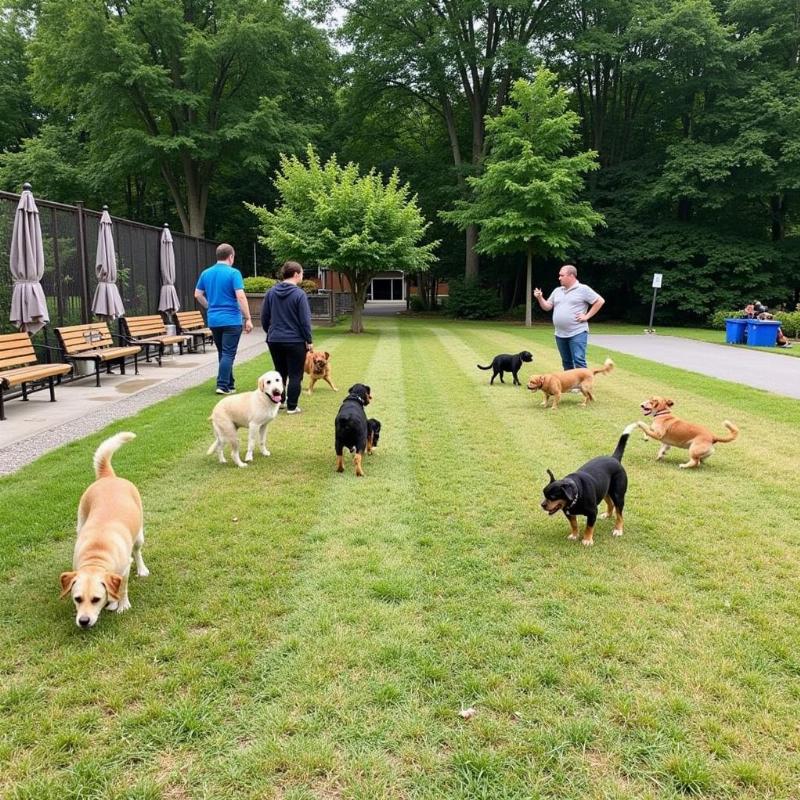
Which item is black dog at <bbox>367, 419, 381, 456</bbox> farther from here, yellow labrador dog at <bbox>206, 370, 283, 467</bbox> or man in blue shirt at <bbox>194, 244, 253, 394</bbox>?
man in blue shirt at <bbox>194, 244, 253, 394</bbox>

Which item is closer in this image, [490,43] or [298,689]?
[298,689]

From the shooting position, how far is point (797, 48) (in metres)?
28.7

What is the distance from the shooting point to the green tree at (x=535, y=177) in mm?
24000

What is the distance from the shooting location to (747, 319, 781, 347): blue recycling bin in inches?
772

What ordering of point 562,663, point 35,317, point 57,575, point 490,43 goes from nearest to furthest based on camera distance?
point 562,663
point 57,575
point 35,317
point 490,43

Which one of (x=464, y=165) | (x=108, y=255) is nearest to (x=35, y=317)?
(x=108, y=255)

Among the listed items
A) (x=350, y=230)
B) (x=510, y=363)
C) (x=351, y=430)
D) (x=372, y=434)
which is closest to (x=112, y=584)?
(x=351, y=430)

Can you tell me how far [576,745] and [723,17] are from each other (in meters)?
36.1

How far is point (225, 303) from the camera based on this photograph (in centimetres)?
907

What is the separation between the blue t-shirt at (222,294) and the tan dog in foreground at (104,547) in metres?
5.54

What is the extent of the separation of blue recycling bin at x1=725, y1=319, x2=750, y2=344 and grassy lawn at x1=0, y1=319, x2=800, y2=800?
55.4ft

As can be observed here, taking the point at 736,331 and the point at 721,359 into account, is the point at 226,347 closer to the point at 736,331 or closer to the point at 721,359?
the point at 721,359

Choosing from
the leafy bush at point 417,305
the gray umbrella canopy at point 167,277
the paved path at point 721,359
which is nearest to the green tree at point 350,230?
the gray umbrella canopy at point 167,277

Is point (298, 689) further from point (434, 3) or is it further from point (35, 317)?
point (434, 3)
